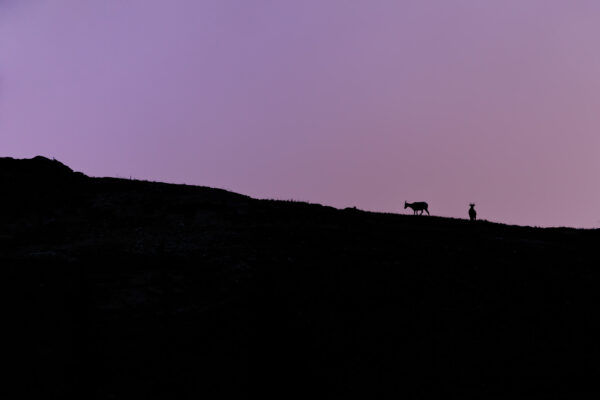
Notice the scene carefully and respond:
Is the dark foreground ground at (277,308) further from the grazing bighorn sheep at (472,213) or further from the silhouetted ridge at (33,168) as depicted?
→ the grazing bighorn sheep at (472,213)

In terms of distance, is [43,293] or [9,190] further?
[9,190]

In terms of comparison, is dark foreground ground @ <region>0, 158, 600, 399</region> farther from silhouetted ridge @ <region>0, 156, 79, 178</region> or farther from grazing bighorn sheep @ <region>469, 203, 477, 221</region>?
grazing bighorn sheep @ <region>469, 203, 477, 221</region>

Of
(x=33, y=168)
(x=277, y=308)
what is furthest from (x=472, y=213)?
(x=33, y=168)

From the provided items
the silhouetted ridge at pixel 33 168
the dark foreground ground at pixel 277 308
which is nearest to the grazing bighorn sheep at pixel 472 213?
the dark foreground ground at pixel 277 308

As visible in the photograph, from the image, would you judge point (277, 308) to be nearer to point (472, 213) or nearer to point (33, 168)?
point (33, 168)

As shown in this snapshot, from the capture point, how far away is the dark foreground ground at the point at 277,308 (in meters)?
15.6

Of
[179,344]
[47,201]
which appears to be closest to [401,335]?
[179,344]

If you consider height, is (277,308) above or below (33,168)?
below

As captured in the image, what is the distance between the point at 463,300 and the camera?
2106 centimetres

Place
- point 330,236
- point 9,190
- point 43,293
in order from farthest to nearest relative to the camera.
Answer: point 9,190, point 330,236, point 43,293

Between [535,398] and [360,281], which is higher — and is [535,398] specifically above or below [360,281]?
below

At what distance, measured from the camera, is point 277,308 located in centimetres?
1894

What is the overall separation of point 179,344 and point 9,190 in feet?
69.6

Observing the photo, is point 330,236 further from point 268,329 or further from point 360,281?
Answer: point 268,329
